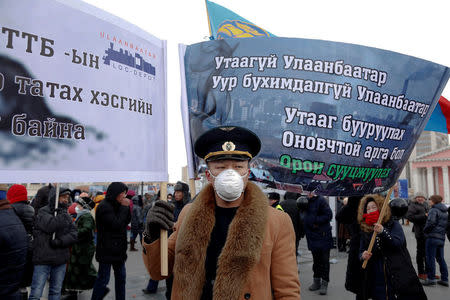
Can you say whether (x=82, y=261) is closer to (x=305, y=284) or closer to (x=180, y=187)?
(x=180, y=187)

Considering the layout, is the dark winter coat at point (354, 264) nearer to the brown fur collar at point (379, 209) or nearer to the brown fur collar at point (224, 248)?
the brown fur collar at point (379, 209)

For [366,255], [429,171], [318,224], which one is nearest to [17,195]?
[366,255]

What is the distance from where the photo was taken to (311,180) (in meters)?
3.57

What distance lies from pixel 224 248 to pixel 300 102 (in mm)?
2087

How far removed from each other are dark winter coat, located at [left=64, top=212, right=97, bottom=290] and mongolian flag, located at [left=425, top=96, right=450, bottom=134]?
5.58 m

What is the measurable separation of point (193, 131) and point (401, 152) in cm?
231

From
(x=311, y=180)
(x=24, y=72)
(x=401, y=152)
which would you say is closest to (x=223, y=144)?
(x=24, y=72)

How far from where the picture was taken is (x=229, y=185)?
191 cm

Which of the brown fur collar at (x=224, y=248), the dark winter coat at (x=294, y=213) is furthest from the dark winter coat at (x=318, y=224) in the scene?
the brown fur collar at (x=224, y=248)

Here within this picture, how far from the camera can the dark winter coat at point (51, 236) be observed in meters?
4.48

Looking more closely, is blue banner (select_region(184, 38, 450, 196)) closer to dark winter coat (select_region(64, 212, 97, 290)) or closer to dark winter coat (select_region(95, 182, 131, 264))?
dark winter coat (select_region(95, 182, 131, 264))

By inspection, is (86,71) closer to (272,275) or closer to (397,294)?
(272,275)

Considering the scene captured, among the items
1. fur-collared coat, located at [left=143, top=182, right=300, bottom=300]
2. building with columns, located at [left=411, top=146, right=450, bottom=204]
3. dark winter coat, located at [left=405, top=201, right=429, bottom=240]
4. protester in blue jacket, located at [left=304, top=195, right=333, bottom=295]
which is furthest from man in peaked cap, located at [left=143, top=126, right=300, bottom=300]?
building with columns, located at [left=411, top=146, right=450, bottom=204]

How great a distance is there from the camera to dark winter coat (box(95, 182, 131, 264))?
15.7ft
